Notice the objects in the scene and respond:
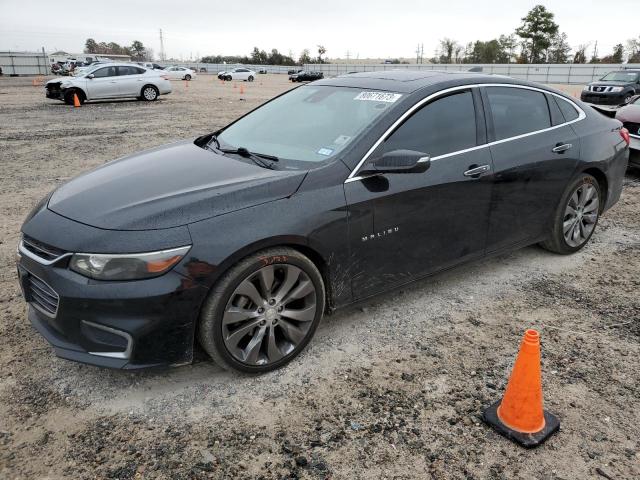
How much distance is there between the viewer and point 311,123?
3.73 m

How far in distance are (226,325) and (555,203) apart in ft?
10.3

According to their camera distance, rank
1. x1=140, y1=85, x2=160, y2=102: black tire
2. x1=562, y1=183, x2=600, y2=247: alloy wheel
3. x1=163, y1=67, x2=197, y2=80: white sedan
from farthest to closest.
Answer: x1=163, y1=67, x2=197, y2=80: white sedan
x1=140, y1=85, x2=160, y2=102: black tire
x1=562, y1=183, x2=600, y2=247: alloy wheel

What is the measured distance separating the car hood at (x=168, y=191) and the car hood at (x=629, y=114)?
7.40m

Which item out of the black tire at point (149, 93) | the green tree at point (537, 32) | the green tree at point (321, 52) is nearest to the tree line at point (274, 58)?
the green tree at point (321, 52)

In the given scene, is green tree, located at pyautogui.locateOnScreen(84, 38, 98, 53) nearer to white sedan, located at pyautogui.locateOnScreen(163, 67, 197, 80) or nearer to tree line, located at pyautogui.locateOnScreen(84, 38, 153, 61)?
tree line, located at pyautogui.locateOnScreen(84, 38, 153, 61)

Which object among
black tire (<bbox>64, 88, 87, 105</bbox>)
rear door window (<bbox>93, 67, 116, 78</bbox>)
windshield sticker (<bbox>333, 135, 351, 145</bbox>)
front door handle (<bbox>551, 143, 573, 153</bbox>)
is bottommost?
black tire (<bbox>64, 88, 87, 105</bbox>)

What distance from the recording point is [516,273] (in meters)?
4.62

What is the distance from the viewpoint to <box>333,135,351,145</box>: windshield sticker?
3373 millimetres

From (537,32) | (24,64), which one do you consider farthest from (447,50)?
(24,64)

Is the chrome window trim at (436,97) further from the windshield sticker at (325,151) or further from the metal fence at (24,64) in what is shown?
the metal fence at (24,64)

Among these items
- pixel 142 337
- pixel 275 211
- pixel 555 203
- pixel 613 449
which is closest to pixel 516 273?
pixel 555 203

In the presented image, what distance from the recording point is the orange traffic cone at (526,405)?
2.51 m

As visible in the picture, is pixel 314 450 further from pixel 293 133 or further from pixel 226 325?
pixel 293 133

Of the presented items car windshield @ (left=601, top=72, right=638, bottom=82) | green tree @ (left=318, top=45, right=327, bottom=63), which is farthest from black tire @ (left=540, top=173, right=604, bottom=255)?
green tree @ (left=318, top=45, right=327, bottom=63)
